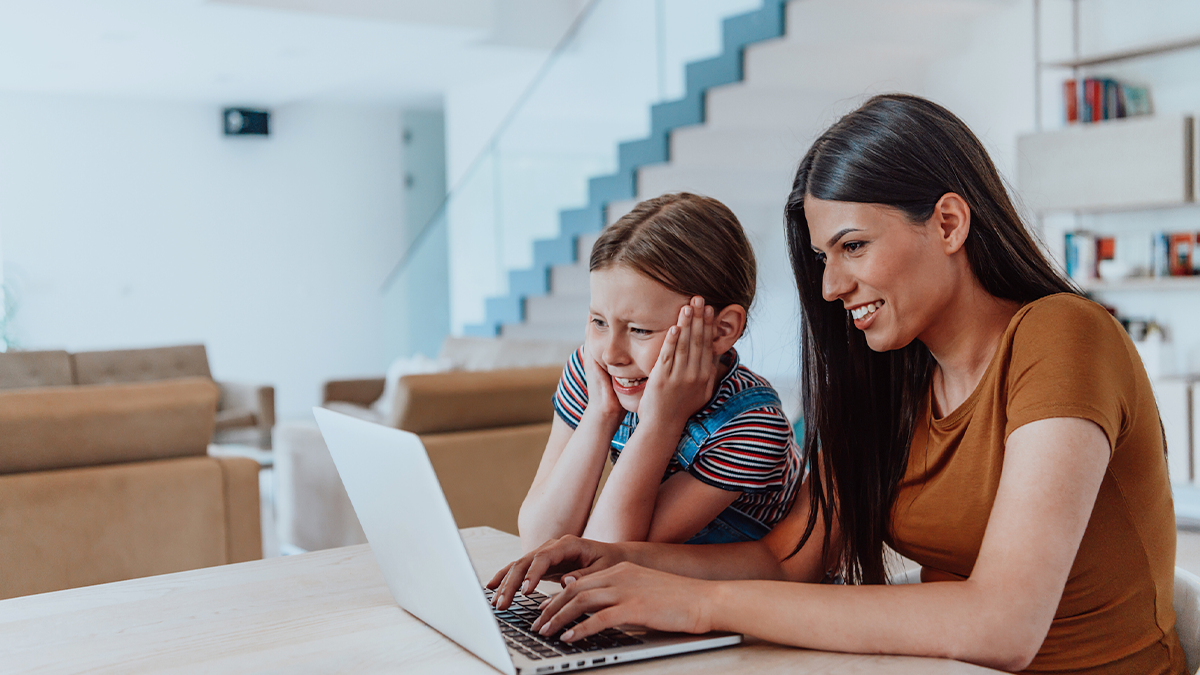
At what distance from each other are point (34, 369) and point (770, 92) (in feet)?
13.8

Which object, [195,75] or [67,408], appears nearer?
[67,408]

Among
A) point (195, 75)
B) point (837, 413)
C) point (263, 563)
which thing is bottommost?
point (263, 563)

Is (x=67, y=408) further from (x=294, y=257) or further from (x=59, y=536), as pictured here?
(x=294, y=257)

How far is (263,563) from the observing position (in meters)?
1.25

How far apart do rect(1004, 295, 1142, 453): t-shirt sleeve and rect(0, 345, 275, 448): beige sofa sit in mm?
5382

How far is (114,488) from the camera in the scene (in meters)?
2.60

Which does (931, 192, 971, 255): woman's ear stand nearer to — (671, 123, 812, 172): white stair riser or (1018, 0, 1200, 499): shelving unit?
(1018, 0, 1200, 499): shelving unit

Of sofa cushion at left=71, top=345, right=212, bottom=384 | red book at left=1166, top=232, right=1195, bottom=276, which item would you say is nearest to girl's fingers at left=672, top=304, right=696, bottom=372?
red book at left=1166, top=232, right=1195, bottom=276

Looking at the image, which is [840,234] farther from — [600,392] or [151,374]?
[151,374]

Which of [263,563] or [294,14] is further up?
[294,14]

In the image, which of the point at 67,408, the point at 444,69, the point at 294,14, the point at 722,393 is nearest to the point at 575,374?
the point at 722,393

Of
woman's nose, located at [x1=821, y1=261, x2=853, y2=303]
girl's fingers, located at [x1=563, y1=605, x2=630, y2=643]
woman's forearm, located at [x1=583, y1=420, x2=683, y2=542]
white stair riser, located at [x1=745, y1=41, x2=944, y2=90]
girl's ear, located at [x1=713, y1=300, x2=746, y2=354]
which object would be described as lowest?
girl's fingers, located at [x1=563, y1=605, x2=630, y2=643]

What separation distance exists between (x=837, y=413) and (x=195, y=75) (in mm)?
7356

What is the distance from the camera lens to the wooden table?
849 millimetres
